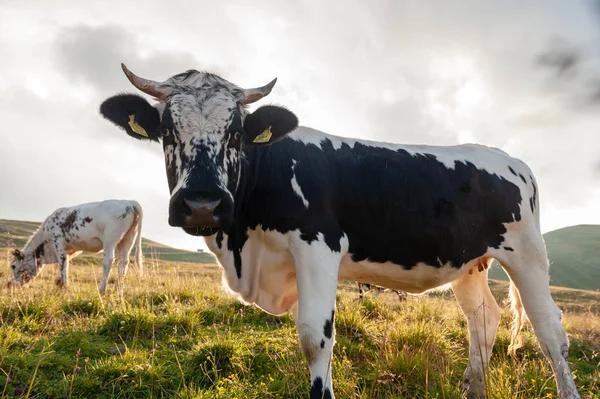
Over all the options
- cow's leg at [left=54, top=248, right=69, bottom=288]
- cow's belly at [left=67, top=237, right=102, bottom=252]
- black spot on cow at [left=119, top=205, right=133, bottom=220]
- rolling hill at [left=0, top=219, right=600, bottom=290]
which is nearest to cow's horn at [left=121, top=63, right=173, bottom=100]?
cow's leg at [left=54, top=248, right=69, bottom=288]

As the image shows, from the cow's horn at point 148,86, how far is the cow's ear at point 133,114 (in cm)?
10

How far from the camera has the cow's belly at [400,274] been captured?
420 cm

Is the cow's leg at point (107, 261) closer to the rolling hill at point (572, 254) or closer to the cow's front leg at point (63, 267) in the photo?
the cow's front leg at point (63, 267)

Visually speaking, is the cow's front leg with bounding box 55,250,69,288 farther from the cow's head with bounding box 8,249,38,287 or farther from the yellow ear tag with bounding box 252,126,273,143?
the yellow ear tag with bounding box 252,126,273,143

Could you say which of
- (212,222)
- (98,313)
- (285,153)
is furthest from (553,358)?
(98,313)

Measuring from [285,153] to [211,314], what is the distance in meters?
3.92

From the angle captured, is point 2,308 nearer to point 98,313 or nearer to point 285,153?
point 98,313

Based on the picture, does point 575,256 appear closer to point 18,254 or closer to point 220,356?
point 18,254

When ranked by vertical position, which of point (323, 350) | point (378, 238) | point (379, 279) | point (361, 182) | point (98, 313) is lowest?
point (98, 313)

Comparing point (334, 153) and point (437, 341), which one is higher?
point (334, 153)

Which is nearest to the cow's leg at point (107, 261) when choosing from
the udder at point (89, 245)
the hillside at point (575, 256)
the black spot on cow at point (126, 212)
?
the udder at point (89, 245)

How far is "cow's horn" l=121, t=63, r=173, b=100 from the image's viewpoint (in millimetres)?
3838

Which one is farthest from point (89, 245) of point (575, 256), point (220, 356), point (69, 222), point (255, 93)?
point (575, 256)

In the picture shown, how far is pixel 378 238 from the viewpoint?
413cm
